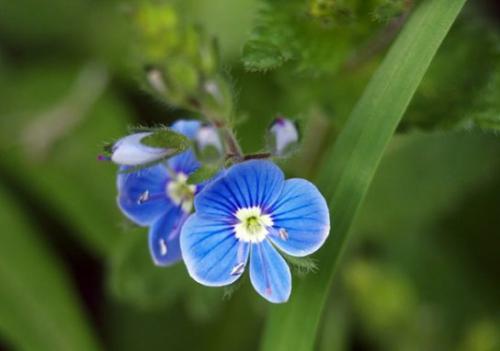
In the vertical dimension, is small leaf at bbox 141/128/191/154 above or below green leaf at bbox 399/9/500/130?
below

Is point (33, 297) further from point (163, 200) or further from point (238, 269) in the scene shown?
point (238, 269)

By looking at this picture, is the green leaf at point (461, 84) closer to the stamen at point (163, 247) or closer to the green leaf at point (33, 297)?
the stamen at point (163, 247)

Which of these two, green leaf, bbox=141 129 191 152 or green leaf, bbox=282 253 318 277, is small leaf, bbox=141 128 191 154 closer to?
green leaf, bbox=141 129 191 152

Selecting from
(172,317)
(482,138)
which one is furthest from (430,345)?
(172,317)

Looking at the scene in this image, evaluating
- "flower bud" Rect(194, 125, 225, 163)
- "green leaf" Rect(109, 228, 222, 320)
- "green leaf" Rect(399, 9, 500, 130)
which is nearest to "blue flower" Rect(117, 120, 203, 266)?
"flower bud" Rect(194, 125, 225, 163)

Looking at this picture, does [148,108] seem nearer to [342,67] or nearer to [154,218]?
[342,67]

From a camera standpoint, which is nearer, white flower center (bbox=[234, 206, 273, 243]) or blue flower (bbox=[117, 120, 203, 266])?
white flower center (bbox=[234, 206, 273, 243])

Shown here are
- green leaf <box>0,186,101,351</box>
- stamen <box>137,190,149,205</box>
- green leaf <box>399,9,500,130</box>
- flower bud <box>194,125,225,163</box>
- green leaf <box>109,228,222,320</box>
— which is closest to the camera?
flower bud <box>194,125,225,163</box>
